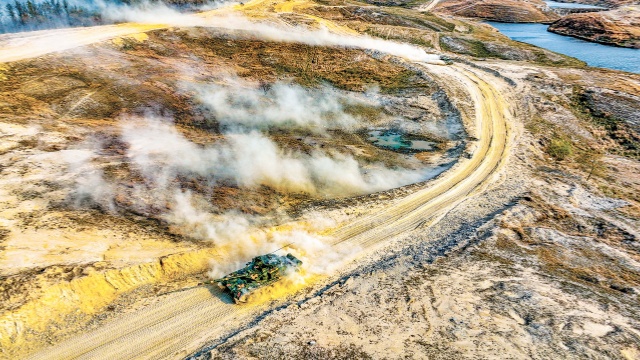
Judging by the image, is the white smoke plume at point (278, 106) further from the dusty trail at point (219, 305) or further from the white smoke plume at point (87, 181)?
the dusty trail at point (219, 305)

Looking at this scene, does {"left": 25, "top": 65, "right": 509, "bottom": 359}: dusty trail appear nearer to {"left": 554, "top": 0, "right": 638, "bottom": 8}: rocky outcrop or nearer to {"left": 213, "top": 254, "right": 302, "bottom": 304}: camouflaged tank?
{"left": 213, "top": 254, "right": 302, "bottom": 304}: camouflaged tank

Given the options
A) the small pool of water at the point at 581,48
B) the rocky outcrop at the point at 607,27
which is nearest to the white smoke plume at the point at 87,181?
the small pool of water at the point at 581,48

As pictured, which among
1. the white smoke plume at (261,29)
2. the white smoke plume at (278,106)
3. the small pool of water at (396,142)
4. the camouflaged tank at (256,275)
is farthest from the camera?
the white smoke plume at (261,29)

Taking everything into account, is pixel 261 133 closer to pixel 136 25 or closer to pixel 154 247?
pixel 154 247

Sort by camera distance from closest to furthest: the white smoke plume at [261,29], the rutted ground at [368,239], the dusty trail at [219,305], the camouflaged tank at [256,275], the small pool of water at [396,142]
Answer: the dusty trail at [219,305] → the rutted ground at [368,239] → the camouflaged tank at [256,275] → the small pool of water at [396,142] → the white smoke plume at [261,29]

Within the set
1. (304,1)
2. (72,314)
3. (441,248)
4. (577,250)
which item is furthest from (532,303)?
(304,1)

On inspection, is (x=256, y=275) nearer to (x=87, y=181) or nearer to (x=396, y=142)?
(x=87, y=181)

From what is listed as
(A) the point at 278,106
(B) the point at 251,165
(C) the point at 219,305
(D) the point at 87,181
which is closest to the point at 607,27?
(A) the point at 278,106
